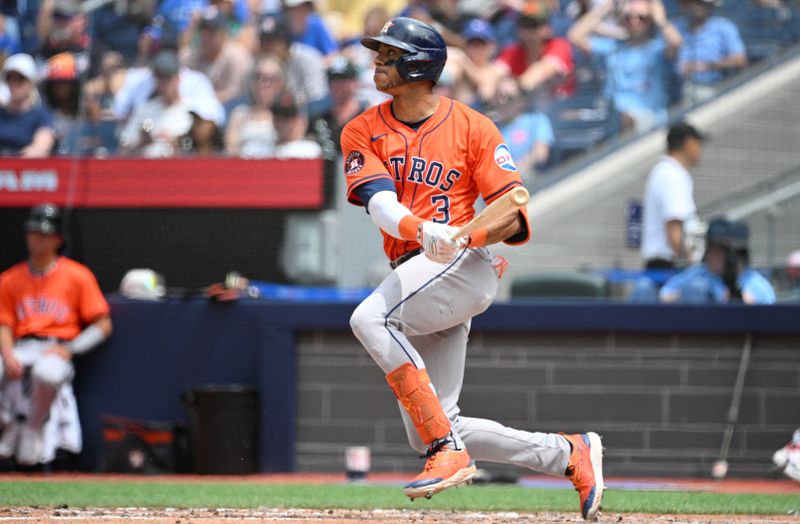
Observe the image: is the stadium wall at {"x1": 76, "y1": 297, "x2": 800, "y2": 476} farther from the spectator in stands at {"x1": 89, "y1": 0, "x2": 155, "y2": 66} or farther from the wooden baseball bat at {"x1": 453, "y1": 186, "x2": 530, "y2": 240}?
the wooden baseball bat at {"x1": 453, "y1": 186, "x2": 530, "y2": 240}

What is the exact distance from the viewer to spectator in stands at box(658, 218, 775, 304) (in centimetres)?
861

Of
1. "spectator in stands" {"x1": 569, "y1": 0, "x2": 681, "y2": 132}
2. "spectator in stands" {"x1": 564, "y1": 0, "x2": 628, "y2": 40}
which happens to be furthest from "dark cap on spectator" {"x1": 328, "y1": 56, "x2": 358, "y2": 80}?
"spectator in stands" {"x1": 564, "y1": 0, "x2": 628, "y2": 40}

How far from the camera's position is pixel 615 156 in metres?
10.1

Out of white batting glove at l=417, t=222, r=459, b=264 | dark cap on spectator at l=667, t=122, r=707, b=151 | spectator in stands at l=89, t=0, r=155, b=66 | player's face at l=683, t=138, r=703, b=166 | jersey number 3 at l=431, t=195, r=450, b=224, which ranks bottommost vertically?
white batting glove at l=417, t=222, r=459, b=264

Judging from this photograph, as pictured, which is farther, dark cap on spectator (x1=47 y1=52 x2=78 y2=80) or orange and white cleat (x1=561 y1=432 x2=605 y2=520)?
dark cap on spectator (x1=47 y1=52 x2=78 y2=80)

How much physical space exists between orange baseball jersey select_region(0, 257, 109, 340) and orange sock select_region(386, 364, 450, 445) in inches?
174

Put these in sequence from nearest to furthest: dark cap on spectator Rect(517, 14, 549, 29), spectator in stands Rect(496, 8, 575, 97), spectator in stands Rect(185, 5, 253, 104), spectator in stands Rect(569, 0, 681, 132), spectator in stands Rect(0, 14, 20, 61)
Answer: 1. spectator in stands Rect(569, 0, 681, 132)
2. spectator in stands Rect(496, 8, 575, 97)
3. spectator in stands Rect(185, 5, 253, 104)
4. dark cap on spectator Rect(517, 14, 549, 29)
5. spectator in stands Rect(0, 14, 20, 61)

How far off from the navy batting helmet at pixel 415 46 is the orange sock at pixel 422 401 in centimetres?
117

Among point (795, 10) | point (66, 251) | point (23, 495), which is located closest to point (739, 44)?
point (795, 10)

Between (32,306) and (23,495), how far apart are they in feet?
7.75

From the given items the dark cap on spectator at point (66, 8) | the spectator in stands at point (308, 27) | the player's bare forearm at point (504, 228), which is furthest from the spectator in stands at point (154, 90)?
Answer: the player's bare forearm at point (504, 228)

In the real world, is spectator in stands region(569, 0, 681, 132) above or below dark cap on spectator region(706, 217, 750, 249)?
above

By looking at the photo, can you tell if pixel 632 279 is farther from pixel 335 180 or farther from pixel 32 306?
pixel 32 306

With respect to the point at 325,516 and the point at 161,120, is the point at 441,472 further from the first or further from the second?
the point at 161,120
